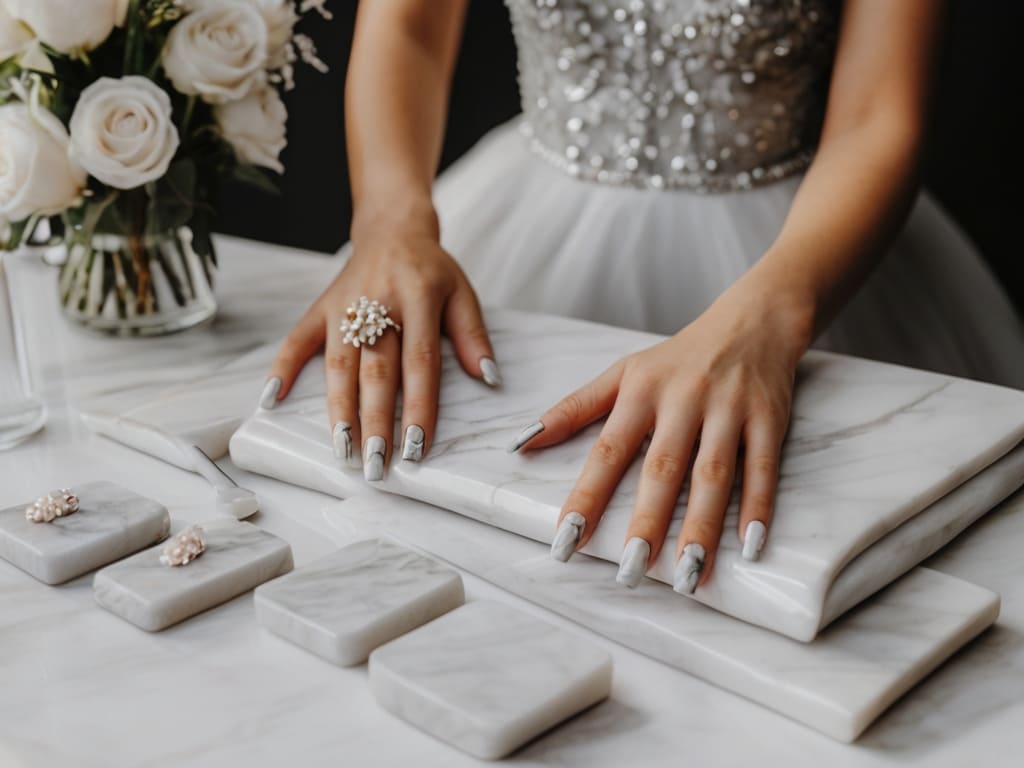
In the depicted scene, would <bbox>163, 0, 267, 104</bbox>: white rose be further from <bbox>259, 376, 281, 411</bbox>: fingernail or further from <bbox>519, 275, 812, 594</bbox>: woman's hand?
<bbox>519, 275, 812, 594</bbox>: woman's hand

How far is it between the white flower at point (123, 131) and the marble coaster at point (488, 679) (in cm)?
55

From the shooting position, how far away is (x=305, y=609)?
0.56 metres

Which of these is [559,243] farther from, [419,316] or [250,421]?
[250,421]

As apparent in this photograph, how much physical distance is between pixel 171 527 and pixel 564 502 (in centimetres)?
27

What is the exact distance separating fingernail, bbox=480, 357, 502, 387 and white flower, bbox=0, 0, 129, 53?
448 millimetres

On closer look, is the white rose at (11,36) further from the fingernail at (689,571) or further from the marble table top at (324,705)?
the fingernail at (689,571)

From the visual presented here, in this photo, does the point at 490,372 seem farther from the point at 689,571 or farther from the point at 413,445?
the point at 689,571

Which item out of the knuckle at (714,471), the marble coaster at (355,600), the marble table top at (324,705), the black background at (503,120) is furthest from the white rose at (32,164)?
the black background at (503,120)

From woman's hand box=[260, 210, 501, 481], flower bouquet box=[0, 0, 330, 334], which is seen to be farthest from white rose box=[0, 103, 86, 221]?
woman's hand box=[260, 210, 501, 481]

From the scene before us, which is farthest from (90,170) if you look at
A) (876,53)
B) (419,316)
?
(876,53)

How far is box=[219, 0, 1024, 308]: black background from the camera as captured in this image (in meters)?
1.54

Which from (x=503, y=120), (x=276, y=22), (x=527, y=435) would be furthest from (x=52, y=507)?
(x=503, y=120)

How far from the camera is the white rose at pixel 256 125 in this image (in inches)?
37.8

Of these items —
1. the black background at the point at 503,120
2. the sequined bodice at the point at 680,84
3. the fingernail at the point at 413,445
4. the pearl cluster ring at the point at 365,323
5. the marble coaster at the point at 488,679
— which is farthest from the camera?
the black background at the point at 503,120
